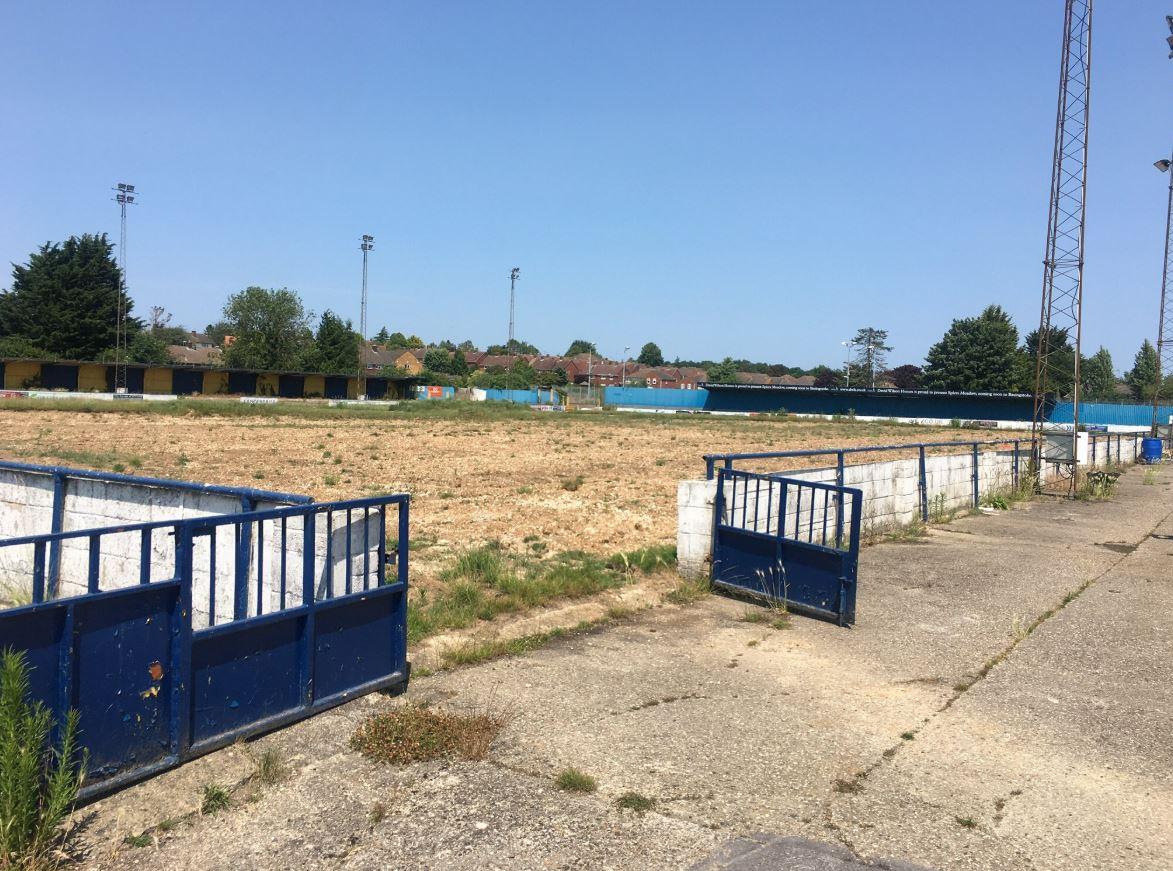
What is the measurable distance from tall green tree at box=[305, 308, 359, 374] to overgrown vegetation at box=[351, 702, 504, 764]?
102162 mm

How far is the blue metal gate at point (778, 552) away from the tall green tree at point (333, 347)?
98.1 m

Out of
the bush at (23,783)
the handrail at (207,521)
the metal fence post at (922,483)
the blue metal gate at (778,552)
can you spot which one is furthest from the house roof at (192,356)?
the bush at (23,783)

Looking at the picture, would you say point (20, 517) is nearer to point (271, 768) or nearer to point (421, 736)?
point (271, 768)

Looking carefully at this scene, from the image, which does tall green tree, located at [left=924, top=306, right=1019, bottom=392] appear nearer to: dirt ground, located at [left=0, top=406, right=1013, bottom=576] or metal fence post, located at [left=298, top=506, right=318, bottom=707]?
dirt ground, located at [left=0, top=406, right=1013, bottom=576]

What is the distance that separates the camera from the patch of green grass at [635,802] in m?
4.77

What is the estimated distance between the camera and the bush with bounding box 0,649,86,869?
3.84m

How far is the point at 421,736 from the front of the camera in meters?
5.43

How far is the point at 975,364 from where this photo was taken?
103000mm

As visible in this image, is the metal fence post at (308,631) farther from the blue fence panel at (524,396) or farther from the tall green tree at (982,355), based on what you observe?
the tall green tree at (982,355)

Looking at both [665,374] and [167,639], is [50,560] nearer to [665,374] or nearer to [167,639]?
[167,639]

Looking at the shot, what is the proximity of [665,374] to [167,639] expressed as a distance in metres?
187

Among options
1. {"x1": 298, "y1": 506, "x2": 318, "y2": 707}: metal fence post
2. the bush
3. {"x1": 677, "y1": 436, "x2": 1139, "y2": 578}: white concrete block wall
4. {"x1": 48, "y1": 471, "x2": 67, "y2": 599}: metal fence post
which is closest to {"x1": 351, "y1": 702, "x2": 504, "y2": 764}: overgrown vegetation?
{"x1": 298, "y1": 506, "x2": 318, "y2": 707}: metal fence post

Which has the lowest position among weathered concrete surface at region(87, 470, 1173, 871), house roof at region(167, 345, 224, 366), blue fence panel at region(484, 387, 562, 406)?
weathered concrete surface at region(87, 470, 1173, 871)

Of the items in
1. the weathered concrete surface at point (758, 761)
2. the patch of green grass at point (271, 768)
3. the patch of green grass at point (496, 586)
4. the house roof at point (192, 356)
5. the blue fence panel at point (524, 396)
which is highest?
the house roof at point (192, 356)
